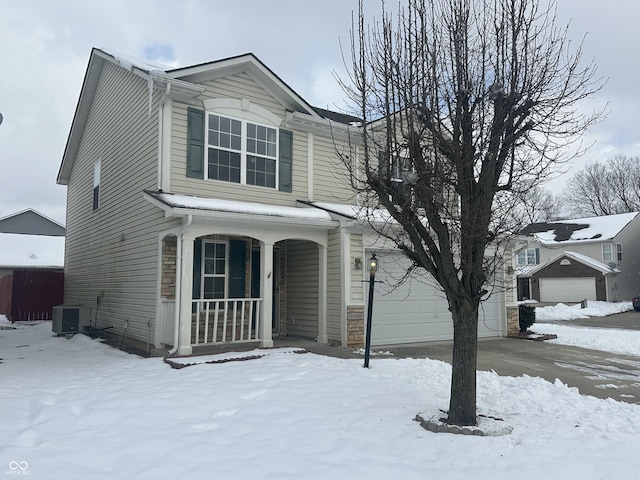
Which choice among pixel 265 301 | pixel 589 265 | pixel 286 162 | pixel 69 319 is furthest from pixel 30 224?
pixel 589 265

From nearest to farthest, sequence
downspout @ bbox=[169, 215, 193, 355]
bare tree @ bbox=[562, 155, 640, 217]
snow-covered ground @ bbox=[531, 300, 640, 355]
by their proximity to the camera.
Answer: downspout @ bbox=[169, 215, 193, 355], snow-covered ground @ bbox=[531, 300, 640, 355], bare tree @ bbox=[562, 155, 640, 217]

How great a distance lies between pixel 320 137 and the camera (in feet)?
38.5

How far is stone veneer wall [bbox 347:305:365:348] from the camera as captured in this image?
391 inches

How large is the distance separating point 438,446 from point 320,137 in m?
8.56

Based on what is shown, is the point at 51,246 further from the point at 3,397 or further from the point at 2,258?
the point at 3,397

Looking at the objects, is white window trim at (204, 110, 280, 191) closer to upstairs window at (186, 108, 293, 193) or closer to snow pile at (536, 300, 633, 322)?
upstairs window at (186, 108, 293, 193)

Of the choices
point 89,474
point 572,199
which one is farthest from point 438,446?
point 572,199

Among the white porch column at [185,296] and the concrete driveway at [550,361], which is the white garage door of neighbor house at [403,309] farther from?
the white porch column at [185,296]

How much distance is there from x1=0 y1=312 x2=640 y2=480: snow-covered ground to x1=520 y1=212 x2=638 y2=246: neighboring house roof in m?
26.0

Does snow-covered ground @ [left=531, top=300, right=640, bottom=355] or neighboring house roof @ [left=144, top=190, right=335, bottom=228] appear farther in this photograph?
snow-covered ground @ [left=531, top=300, right=640, bottom=355]

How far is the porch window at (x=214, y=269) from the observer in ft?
33.7

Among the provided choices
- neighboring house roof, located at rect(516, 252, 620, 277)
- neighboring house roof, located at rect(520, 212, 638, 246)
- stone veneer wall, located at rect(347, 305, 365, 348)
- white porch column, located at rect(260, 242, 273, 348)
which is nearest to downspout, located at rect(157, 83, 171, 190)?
white porch column, located at rect(260, 242, 273, 348)

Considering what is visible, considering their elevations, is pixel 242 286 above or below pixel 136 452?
above

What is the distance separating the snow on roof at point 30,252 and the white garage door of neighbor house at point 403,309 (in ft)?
66.5
